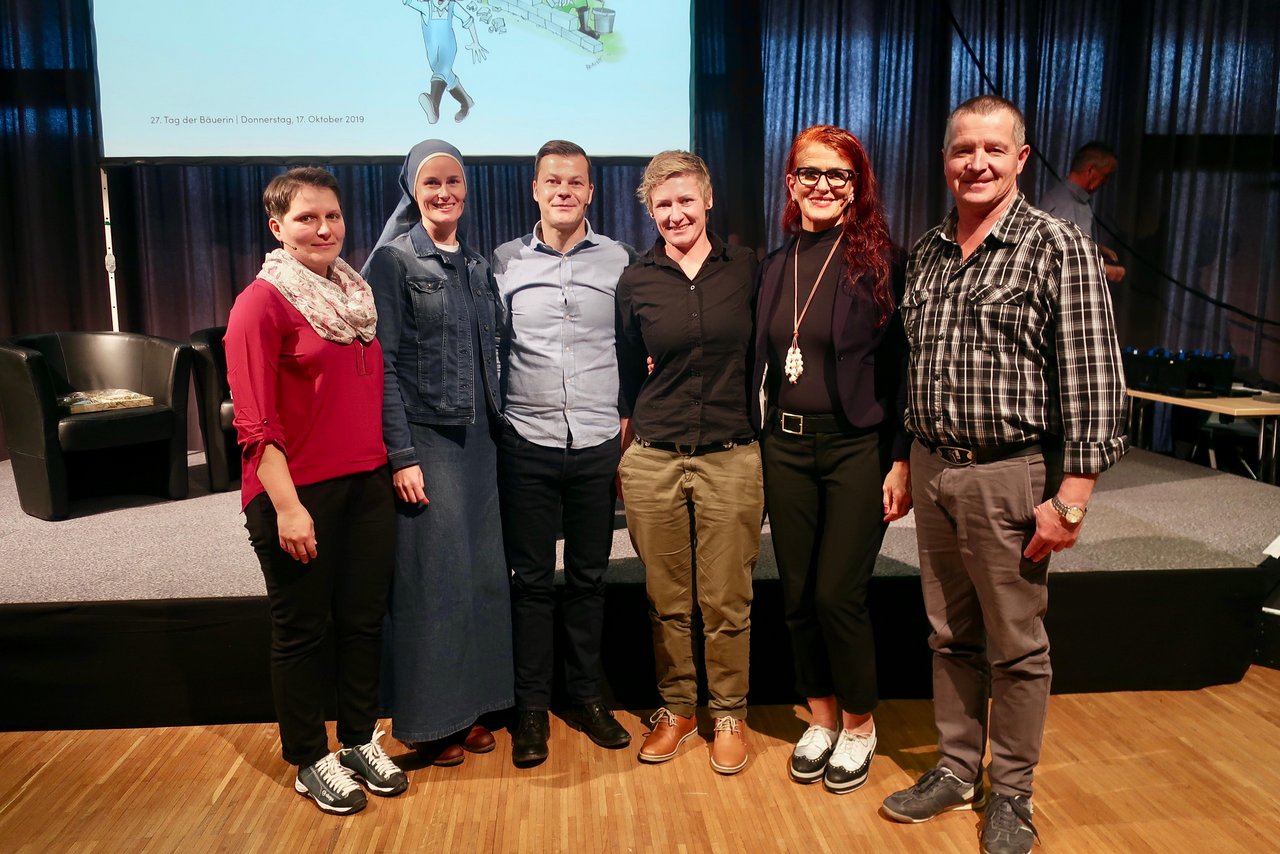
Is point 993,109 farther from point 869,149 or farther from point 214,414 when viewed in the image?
point 869,149

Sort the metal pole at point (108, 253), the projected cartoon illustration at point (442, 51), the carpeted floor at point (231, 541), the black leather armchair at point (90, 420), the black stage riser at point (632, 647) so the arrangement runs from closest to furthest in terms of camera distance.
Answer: the black stage riser at point (632, 647), the carpeted floor at point (231, 541), the black leather armchair at point (90, 420), the projected cartoon illustration at point (442, 51), the metal pole at point (108, 253)

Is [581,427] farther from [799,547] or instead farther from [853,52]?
[853,52]

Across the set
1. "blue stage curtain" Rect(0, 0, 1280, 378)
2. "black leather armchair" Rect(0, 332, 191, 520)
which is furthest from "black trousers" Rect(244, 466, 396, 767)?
"blue stage curtain" Rect(0, 0, 1280, 378)

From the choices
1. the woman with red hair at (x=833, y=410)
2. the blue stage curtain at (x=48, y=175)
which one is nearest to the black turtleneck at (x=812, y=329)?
the woman with red hair at (x=833, y=410)

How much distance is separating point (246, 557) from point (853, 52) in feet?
14.4

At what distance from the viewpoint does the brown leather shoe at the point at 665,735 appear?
230cm

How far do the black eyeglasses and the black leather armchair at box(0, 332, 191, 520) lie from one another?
316 centimetres

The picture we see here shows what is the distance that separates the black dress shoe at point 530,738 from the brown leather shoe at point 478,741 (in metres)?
0.06

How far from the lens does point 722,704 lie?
2.29 m

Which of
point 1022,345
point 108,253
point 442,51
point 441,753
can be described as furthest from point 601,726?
point 108,253

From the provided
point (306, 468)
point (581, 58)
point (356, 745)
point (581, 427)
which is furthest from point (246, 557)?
point (581, 58)

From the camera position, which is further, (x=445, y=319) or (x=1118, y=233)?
(x=1118, y=233)

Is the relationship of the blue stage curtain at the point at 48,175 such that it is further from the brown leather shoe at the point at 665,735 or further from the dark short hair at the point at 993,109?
the dark short hair at the point at 993,109

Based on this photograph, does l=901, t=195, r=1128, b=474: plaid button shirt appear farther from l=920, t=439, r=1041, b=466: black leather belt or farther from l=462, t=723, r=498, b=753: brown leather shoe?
l=462, t=723, r=498, b=753: brown leather shoe
